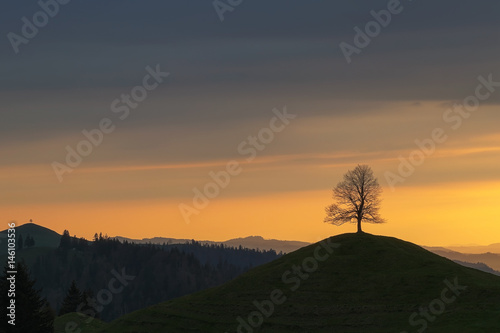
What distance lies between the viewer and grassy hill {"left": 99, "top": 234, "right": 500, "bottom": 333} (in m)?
102

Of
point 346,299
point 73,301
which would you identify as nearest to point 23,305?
point 346,299

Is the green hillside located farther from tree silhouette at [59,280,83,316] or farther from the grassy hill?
tree silhouette at [59,280,83,316]

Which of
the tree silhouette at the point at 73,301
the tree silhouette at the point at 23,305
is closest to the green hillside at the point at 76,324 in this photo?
the tree silhouette at the point at 23,305

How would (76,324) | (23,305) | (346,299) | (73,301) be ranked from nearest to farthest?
(23,305), (346,299), (76,324), (73,301)

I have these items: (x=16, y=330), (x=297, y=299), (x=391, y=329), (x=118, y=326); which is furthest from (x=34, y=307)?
(x=391, y=329)

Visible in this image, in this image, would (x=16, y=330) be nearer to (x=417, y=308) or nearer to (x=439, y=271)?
(x=417, y=308)

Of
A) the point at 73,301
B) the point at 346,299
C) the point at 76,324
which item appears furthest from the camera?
the point at 73,301

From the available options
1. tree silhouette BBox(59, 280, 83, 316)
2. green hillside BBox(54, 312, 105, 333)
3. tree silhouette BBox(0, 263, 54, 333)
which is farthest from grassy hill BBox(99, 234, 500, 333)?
tree silhouette BBox(59, 280, 83, 316)

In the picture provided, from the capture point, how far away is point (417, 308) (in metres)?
104

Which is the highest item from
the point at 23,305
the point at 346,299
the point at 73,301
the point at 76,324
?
the point at 73,301

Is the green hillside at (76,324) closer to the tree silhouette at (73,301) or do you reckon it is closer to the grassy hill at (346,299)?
the grassy hill at (346,299)

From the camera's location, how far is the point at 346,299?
111125mm

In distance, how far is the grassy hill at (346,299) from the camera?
333 feet

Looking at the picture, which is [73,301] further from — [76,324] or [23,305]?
[23,305]
